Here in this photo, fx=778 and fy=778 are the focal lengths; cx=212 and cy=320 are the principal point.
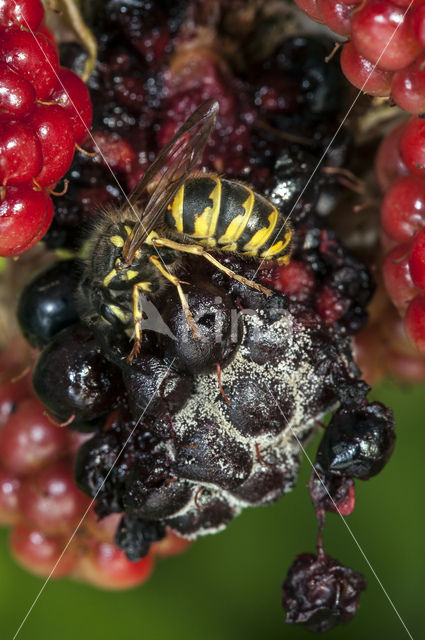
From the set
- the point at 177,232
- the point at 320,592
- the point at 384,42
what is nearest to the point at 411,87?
the point at 384,42

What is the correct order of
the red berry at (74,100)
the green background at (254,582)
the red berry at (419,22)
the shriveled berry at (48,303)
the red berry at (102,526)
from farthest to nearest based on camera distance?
1. the green background at (254,582)
2. the red berry at (102,526)
3. the shriveled berry at (48,303)
4. the red berry at (74,100)
5. the red berry at (419,22)

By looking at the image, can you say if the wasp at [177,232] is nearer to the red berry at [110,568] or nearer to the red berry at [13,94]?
the red berry at [13,94]

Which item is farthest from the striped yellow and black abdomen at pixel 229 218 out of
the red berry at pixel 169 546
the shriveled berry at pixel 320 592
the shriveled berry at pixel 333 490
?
the red berry at pixel 169 546

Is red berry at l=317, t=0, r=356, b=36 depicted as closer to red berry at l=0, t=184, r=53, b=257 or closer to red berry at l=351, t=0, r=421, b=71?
red berry at l=351, t=0, r=421, b=71

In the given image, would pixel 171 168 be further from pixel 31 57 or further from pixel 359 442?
pixel 359 442

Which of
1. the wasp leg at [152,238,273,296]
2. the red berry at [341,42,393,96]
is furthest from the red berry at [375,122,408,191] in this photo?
the wasp leg at [152,238,273,296]

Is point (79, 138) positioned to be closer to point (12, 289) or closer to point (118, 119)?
point (118, 119)
